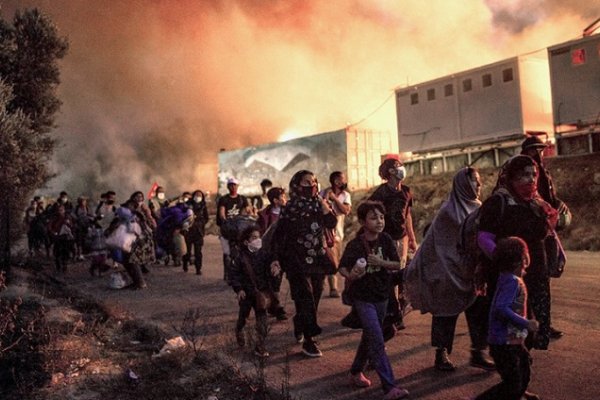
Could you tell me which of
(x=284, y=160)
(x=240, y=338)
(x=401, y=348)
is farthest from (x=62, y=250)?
(x=284, y=160)

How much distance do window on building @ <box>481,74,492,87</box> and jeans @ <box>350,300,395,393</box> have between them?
81.1ft

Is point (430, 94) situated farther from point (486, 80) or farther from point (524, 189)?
point (524, 189)

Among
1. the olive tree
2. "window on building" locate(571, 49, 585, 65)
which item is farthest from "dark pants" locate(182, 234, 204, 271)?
"window on building" locate(571, 49, 585, 65)

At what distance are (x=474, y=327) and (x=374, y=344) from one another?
1.14m

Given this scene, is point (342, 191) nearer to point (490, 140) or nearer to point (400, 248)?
point (400, 248)

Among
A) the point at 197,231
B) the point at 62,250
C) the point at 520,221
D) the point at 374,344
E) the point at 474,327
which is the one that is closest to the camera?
the point at 520,221

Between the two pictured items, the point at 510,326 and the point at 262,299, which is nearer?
the point at 510,326

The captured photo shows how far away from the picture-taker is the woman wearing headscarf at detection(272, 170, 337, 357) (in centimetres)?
548

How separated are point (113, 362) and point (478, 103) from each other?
981 inches

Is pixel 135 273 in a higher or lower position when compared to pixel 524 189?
lower

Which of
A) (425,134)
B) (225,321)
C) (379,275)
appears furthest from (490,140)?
(379,275)

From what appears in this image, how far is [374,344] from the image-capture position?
4246 mm

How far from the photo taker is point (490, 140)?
2673cm

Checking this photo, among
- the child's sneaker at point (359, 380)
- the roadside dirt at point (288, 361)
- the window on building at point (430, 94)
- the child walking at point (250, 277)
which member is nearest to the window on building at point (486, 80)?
the window on building at point (430, 94)
